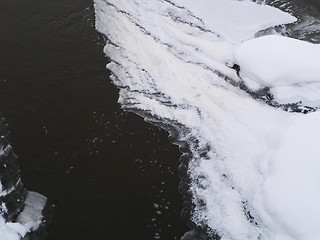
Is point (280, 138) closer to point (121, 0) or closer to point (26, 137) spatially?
point (26, 137)

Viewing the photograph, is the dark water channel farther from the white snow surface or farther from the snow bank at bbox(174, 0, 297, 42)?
the snow bank at bbox(174, 0, 297, 42)

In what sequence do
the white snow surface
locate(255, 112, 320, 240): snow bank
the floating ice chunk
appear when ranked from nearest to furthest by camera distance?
locate(255, 112, 320, 240): snow bank
the white snow surface
the floating ice chunk

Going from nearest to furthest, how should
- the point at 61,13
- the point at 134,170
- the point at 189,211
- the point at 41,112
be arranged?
Result: the point at 189,211, the point at 134,170, the point at 41,112, the point at 61,13

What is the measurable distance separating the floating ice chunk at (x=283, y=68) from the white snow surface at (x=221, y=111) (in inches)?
1.4

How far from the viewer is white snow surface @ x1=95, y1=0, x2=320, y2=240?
14.0 feet

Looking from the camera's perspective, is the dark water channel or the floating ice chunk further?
the floating ice chunk

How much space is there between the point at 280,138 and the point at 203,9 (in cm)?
375

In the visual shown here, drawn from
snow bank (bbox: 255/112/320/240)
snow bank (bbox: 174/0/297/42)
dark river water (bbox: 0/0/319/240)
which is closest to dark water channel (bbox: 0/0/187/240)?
dark river water (bbox: 0/0/319/240)

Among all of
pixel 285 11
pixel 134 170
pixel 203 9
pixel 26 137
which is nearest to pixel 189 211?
pixel 134 170

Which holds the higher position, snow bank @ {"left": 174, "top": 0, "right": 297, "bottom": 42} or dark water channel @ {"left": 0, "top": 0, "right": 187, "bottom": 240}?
snow bank @ {"left": 174, "top": 0, "right": 297, "bottom": 42}

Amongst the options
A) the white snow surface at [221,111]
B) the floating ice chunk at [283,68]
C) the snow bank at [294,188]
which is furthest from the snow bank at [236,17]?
the snow bank at [294,188]

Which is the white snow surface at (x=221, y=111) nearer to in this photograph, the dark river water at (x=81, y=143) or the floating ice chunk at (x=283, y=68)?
the floating ice chunk at (x=283, y=68)

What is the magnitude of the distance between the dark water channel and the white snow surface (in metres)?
0.34

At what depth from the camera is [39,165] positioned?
15.4 feet
